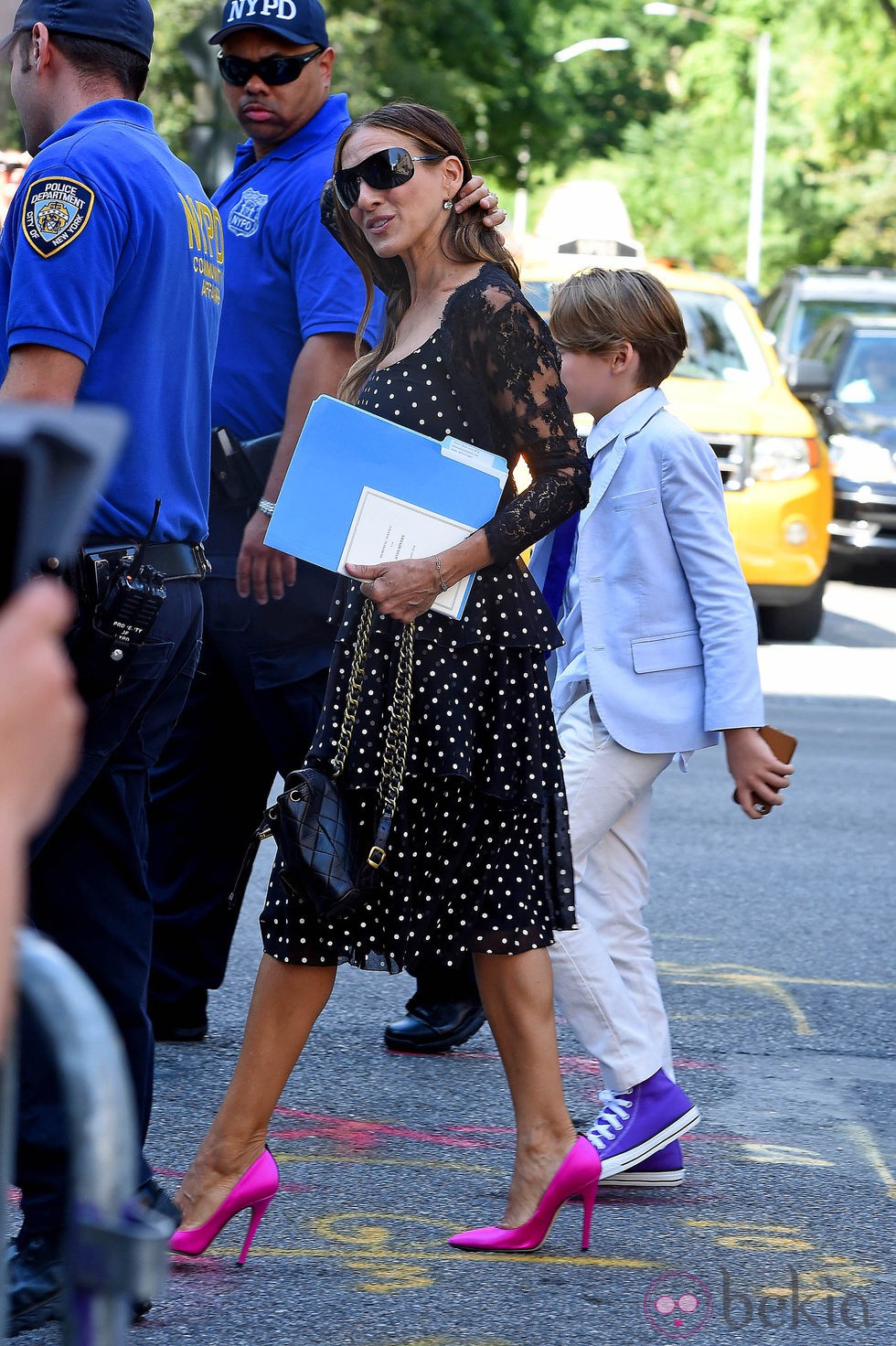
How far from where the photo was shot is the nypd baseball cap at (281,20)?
464cm

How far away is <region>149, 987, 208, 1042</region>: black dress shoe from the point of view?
4551 millimetres

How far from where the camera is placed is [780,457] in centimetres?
1139

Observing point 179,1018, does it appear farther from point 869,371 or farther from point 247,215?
point 869,371

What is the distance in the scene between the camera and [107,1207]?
1.50 metres

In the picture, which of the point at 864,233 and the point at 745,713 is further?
the point at 864,233

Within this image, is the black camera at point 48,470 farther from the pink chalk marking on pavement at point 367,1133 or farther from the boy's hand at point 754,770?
the pink chalk marking on pavement at point 367,1133

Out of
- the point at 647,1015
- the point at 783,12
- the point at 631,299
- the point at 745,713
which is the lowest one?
the point at 647,1015

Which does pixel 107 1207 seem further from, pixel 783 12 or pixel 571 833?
pixel 783 12

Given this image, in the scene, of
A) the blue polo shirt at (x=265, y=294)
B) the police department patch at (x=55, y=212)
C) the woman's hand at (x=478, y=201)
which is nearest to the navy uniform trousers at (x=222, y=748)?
the blue polo shirt at (x=265, y=294)

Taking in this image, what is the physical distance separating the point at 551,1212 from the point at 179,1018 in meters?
1.42

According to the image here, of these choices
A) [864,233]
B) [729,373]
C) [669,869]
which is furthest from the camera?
[864,233]

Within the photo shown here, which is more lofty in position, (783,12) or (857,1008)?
(783,12)

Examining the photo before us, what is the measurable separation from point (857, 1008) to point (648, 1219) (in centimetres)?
162

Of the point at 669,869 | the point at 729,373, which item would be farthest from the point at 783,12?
the point at 669,869
